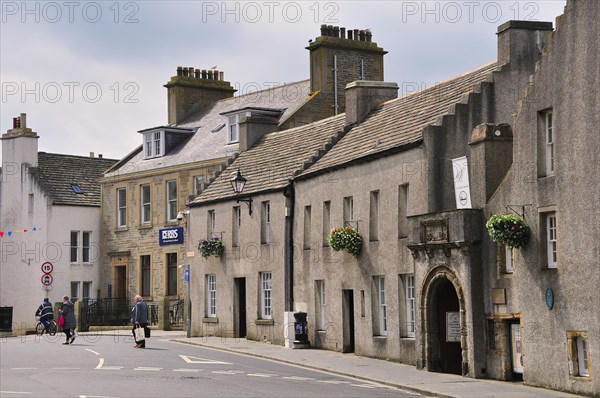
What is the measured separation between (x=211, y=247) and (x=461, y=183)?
56.9 feet

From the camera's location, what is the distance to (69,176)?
212 feet

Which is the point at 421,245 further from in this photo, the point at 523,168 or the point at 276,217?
the point at 276,217

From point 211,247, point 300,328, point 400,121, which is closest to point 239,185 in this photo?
point 211,247

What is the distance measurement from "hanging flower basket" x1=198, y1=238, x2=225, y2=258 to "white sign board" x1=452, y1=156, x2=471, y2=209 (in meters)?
16.6

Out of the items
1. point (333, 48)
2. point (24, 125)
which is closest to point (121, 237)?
point (24, 125)

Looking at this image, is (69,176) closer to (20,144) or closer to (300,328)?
(20,144)

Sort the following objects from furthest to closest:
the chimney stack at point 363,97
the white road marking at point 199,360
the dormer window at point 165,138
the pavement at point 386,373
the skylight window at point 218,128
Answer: the dormer window at point 165,138, the skylight window at point 218,128, the chimney stack at point 363,97, the white road marking at point 199,360, the pavement at point 386,373

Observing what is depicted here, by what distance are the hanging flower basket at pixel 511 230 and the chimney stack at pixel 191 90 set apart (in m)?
37.2

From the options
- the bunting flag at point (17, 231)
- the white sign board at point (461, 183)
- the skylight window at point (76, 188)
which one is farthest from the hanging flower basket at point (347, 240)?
the skylight window at point (76, 188)

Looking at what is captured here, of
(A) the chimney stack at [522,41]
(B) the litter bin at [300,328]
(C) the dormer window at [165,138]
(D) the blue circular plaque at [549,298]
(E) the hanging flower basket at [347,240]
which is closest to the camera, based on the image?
(D) the blue circular plaque at [549,298]

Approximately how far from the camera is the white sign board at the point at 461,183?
91.9 feet

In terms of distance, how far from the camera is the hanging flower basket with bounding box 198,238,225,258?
43.7m

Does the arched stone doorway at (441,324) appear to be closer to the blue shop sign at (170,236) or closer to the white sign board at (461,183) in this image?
the white sign board at (461,183)

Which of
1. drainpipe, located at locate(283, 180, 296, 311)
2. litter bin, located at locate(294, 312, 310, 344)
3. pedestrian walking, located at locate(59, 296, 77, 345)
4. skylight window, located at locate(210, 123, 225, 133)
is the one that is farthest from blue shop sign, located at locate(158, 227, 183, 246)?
litter bin, located at locate(294, 312, 310, 344)
